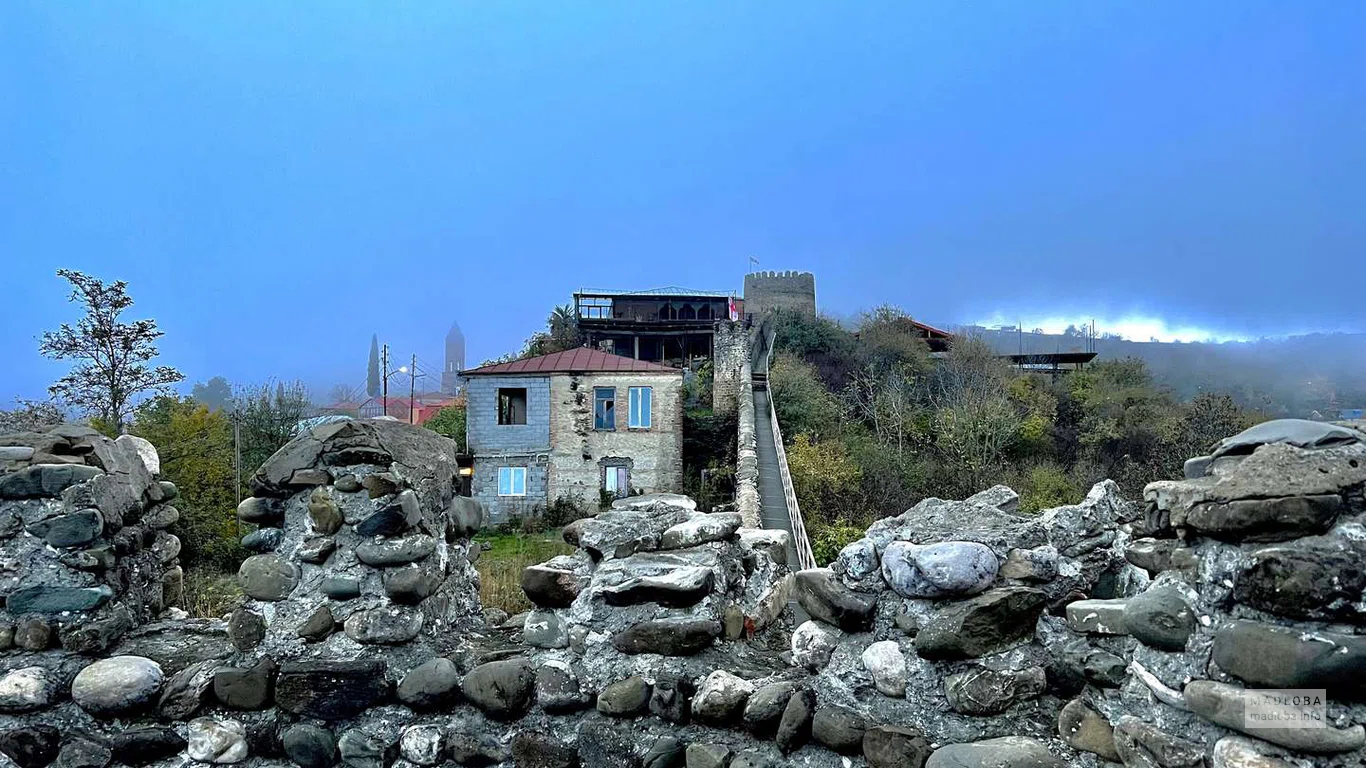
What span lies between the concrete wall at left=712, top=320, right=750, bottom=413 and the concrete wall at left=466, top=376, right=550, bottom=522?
6.22 m

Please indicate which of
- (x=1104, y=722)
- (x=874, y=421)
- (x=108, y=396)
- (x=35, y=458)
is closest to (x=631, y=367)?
(x=874, y=421)

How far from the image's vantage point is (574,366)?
20.1 m

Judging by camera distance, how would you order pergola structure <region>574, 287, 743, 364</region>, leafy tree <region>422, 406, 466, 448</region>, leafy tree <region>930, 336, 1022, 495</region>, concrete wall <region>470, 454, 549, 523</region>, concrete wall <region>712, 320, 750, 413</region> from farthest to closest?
pergola structure <region>574, 287, 743, 364</region> → concrete wall <region>712, 320, 750, 413</region> → leafy tree <region>422, 406, 466, 448</region> → concrete wall <region>470, 454, 549, 523</region> → leafy tree <region>930, 336, 1022, 495</region>

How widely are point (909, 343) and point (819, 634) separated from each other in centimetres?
2563

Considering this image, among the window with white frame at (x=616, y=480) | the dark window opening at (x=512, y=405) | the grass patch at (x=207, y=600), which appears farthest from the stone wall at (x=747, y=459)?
the dark window opening at (x=512, y=405)

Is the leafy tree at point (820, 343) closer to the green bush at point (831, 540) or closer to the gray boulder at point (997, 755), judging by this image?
the green bush at point (831, 540)

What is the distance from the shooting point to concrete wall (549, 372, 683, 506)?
1972 centimetres

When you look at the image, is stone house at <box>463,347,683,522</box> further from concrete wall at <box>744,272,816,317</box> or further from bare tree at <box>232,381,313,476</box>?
concrete wall at <box>744,272,816,317</box>

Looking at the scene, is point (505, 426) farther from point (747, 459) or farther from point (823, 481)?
point (823, 481)

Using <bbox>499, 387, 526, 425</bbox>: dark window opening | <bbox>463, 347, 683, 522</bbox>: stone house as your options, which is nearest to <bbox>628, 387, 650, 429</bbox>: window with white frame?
<bbox>463, 347, 683, 522</bbox>: stone house

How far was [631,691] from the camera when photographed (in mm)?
2428

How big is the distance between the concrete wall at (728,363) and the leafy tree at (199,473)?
14.4 m

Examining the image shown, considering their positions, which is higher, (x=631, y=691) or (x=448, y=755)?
(x=631, y=691)

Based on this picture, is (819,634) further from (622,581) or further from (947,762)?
(622,581)
